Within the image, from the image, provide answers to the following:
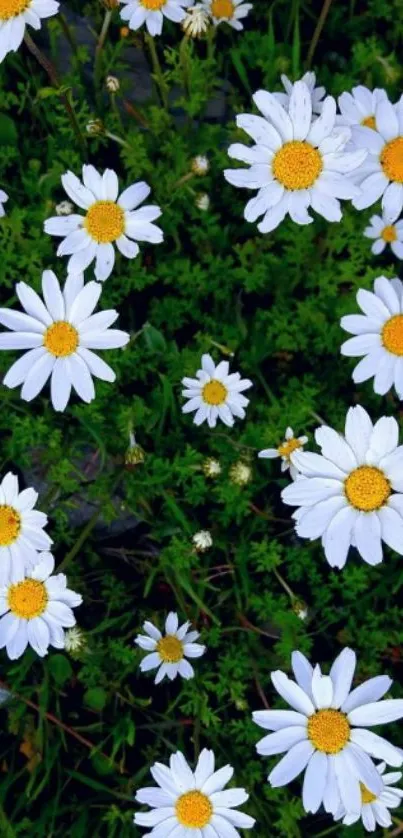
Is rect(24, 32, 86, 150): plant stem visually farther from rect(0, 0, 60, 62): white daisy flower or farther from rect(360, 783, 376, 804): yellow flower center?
rect(360, 783, 376, 804): yellow flower center

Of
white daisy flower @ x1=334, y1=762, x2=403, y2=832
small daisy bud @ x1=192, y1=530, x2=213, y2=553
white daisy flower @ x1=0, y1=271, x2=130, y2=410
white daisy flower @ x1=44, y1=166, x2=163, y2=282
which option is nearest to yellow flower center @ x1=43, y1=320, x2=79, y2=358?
white daisy flower @ x1=0, y1=271, x2=130, y2=410

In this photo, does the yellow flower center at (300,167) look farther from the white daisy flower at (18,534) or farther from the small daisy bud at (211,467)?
the white daisy flower at (18,534)

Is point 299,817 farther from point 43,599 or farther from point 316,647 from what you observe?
point 43,599

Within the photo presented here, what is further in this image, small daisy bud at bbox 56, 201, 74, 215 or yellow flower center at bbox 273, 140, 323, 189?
small daisy bud at bbox 56, 201, 74, 215

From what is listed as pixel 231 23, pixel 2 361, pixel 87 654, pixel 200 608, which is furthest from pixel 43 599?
pixel 231 23

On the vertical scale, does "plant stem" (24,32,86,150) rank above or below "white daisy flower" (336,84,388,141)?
below

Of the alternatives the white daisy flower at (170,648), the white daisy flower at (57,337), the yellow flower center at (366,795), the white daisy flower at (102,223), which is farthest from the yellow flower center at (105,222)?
the yellow flower center at (366,795)

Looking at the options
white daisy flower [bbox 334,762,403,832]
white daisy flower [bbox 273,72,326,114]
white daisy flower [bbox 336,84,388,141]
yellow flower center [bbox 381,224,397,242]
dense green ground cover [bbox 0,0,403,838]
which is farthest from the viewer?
yellow flower center [bbox 381,224,397,242]

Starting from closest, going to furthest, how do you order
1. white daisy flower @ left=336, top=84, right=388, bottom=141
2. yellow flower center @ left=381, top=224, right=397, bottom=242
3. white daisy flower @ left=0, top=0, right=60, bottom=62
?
white daisy flower @ left=0, top=0, right=60, bottom=62 < white daisy flower @ left=336, top=84, right=388, bottom=141 < yellow flower center @ left=381, top=224, right=397, bottom=242
